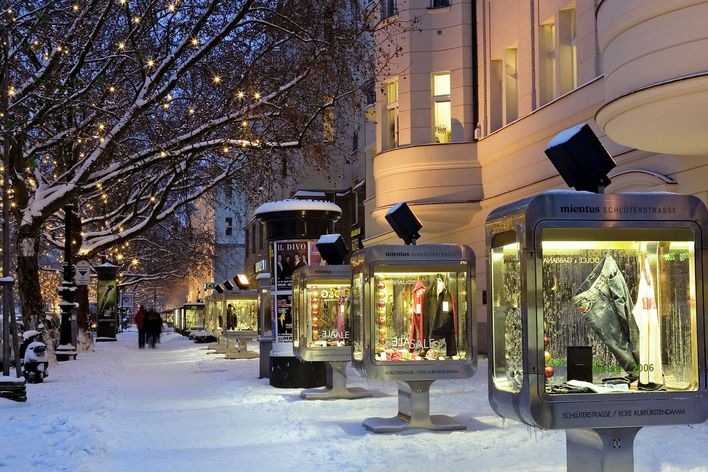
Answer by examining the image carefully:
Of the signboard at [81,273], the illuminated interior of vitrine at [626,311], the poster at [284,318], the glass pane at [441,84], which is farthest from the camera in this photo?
the signboard at [81,273]

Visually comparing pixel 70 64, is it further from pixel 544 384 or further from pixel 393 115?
pixel 544 384

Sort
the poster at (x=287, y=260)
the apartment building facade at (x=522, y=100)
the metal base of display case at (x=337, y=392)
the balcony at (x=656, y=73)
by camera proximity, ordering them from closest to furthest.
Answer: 1. the balcony at (x=656, y=73)
2. the apartment building facade at (x=522, y=100)
3. the metal base of display case at (x=337, y=392)
4. the poster at (x=287, y=260)

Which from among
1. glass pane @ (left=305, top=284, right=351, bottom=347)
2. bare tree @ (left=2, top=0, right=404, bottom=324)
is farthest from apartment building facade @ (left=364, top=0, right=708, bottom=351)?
glass pane @ (left=305, top=284, right=351, bottom=347)

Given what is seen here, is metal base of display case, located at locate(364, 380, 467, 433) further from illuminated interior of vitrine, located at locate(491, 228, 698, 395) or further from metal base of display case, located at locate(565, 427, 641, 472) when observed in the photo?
illuminated interior of vitrine, located at locate(491, 228, 698, 395)

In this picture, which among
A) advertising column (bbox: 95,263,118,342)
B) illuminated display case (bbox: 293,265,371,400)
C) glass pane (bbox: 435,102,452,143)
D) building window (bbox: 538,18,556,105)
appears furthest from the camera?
advertising column (bbox: 95,263,118,342)

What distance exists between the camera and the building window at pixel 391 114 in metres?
24.9

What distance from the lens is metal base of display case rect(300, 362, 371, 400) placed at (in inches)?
588

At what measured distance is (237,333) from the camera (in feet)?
107

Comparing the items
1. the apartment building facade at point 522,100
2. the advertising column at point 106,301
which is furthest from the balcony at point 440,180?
the advertising column at point 106,301

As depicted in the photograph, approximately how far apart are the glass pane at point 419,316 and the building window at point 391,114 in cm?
1309

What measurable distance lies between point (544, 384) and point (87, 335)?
98.8 feet

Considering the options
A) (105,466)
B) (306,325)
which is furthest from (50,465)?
(306,325)

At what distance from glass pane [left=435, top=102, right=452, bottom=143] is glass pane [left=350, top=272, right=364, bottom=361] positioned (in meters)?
11.6

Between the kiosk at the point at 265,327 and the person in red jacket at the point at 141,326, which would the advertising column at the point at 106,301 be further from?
the kiosk at the point at 265,327
